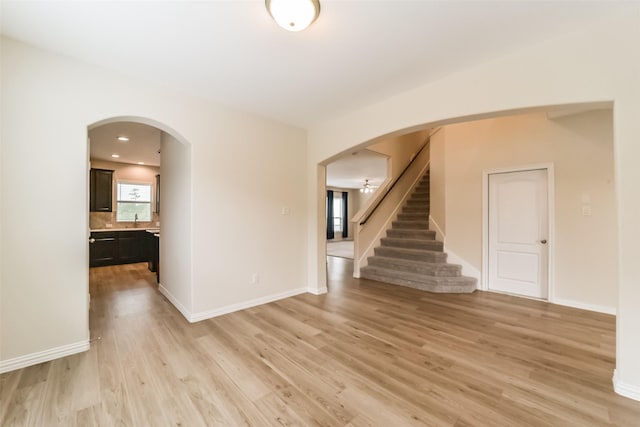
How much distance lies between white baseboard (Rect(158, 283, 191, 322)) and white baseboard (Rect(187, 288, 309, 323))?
0.35 ft

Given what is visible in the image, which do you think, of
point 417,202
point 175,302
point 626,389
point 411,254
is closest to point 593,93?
point 626,389

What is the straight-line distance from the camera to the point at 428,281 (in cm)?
421

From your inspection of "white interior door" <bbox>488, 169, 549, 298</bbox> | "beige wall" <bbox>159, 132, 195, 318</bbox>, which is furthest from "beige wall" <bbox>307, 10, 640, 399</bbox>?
"beige wall" <bbox>159, 132, 195, 318</bbox>

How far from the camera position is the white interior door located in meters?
3.72

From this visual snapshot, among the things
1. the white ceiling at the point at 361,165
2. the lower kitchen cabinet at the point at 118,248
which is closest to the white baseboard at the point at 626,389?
the white ceiling at the point at 361,165

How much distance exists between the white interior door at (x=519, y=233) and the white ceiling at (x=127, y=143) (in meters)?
5.74

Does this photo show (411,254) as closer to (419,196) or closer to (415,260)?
(415,260)

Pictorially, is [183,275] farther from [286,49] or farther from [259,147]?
[286,49]

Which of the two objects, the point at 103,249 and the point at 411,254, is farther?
the point at 103,249

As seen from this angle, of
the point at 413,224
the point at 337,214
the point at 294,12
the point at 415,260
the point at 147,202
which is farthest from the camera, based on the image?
the point at 337,214

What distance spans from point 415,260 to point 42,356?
4.88 m

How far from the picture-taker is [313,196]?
13.4 feet

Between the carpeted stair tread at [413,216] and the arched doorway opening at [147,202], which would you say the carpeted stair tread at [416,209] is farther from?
the arched doorway opening at [147,202]

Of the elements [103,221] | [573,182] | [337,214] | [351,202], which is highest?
[351,202]
